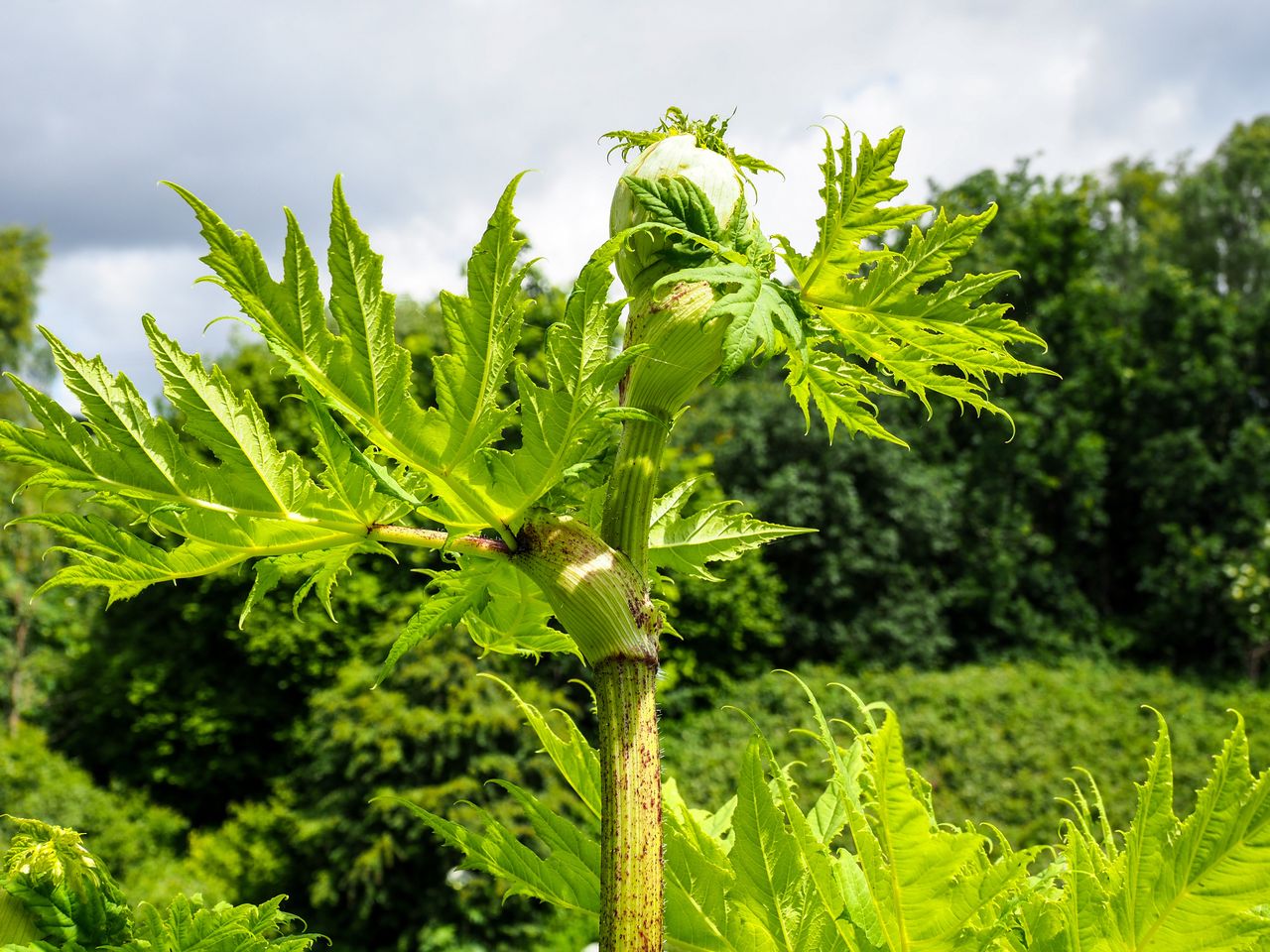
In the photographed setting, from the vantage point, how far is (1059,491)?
13367 millimetres

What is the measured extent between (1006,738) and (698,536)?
7.58m

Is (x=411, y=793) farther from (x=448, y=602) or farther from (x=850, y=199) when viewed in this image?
(x=850, y=199)

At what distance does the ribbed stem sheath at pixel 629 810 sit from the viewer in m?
0.59

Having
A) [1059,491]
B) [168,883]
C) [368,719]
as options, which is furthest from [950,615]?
[168,883]

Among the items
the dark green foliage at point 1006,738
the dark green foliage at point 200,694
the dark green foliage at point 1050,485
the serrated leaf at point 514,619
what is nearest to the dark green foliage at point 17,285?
the dark green foliage at point 200,694

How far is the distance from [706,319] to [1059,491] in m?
13.9

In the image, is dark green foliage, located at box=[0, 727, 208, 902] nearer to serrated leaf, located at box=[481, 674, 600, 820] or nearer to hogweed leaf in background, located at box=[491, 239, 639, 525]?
serrated leaf, located at box=[481, 674, 600, 820]

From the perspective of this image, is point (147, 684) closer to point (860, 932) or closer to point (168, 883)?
point (168, 883)

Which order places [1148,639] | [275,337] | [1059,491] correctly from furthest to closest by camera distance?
[1059,491], [1148,639], [275,337]

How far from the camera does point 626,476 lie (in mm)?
672

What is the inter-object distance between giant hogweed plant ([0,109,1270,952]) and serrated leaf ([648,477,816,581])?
0.08 metres

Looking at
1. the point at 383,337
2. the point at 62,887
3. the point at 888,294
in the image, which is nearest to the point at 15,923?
the point at 62,887

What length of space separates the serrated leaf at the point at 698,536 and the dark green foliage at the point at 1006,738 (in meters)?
6.08

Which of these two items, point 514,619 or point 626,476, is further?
point 514,619
